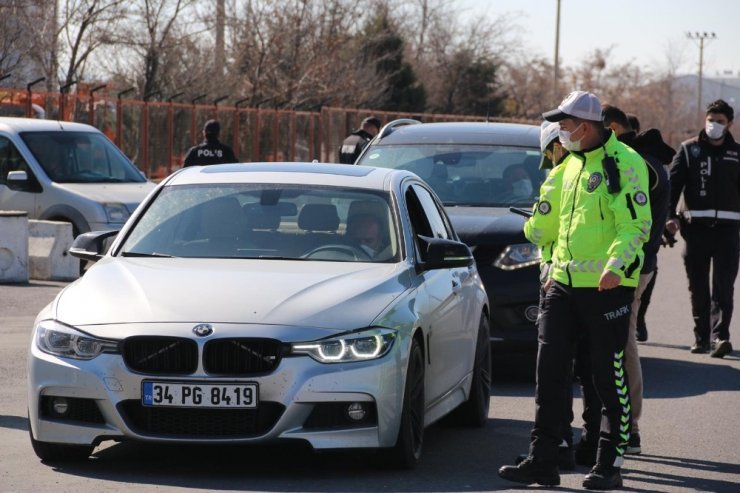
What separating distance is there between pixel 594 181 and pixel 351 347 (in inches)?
52.1

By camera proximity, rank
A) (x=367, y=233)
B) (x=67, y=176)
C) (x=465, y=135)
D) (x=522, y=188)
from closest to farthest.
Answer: (x=367, y=233) < (x=522, y=188) < (x=465, y=135) < (x=67, y=176)

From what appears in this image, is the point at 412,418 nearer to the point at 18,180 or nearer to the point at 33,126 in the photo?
the point at 18,180

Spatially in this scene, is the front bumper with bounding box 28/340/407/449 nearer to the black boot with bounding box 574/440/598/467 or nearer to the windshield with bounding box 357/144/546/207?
the black boot with bounding box 574/440/598/467

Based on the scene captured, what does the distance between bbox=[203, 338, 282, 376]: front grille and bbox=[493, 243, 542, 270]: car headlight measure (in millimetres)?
4486

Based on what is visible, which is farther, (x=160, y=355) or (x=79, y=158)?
(x=79, y=158)

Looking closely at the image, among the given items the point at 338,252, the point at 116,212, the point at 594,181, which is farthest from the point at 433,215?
the point at 116,212

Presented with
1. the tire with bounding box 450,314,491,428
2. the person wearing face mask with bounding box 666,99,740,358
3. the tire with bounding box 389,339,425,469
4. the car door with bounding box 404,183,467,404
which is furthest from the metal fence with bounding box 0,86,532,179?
the tire with bounding box 389,339,425,469

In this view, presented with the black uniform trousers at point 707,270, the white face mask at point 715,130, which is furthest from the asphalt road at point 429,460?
the white face mask at point 715,130

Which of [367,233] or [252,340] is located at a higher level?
[367,233]

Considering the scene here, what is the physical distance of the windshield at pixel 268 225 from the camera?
26.8 ft

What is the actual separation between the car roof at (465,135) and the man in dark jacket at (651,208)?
13.9 feet

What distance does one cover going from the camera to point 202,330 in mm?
6938

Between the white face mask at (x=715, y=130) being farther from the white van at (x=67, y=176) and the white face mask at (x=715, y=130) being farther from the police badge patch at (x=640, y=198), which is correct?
the white van at (x=67, y=176)

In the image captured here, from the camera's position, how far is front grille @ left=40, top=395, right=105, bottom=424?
7102 millimetres
